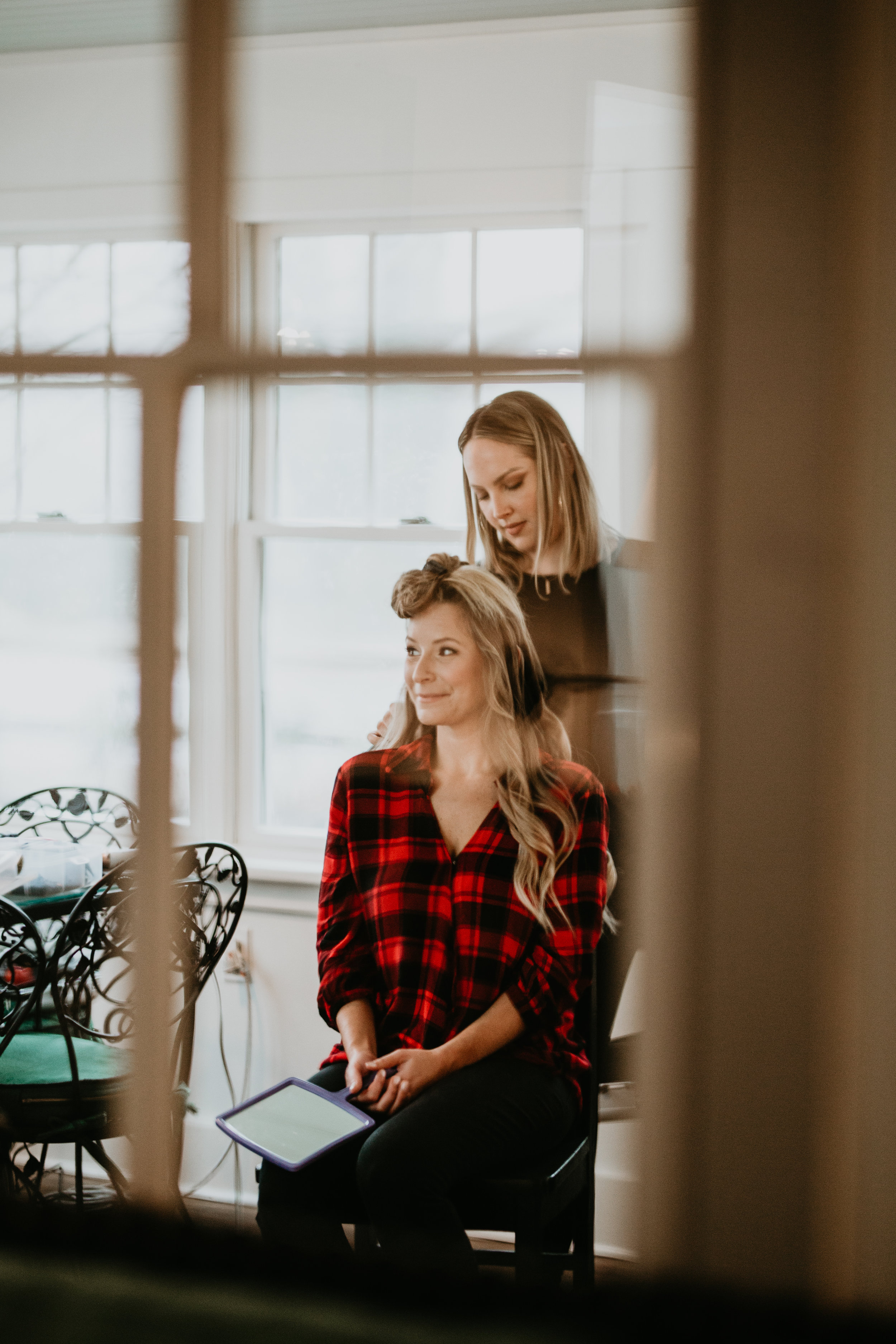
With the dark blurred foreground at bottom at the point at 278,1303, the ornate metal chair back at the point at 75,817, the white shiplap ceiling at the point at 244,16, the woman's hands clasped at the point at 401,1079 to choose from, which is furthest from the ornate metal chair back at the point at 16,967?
the white shiplap ceiling at the point at 244,16

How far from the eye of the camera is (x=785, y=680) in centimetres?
88

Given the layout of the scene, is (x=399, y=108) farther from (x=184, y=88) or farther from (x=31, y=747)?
(x=31, y=747)

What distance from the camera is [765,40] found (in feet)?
2.83

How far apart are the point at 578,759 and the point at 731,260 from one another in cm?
56

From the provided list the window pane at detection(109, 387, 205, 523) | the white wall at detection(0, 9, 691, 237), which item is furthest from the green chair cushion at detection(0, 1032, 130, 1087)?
the white wall at detection(0, 9, 691, 237)

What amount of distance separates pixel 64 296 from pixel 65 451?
21cm

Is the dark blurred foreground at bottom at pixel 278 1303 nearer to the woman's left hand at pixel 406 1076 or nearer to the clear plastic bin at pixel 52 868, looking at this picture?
the woman's left hand at pixel 406 1076

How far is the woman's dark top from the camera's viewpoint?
1004 millimetres

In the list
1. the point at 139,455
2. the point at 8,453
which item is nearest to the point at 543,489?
the point at 139,455

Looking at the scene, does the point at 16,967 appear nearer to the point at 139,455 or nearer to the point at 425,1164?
the point at 425,1164

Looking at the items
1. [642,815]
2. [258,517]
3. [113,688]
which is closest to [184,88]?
[258,517]

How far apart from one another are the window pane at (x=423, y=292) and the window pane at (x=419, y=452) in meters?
0.05

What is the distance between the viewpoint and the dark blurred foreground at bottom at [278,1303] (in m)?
0.86

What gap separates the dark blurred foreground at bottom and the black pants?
95mm
